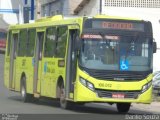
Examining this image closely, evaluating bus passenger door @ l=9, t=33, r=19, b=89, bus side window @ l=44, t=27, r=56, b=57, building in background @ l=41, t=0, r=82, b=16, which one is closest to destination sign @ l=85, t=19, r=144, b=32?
bus side window @ l=44, t=27, r=56, b=57

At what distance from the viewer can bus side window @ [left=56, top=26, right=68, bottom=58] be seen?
21.8 m

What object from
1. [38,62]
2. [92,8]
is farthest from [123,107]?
[92,8]

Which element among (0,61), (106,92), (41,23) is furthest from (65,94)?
(0,61)

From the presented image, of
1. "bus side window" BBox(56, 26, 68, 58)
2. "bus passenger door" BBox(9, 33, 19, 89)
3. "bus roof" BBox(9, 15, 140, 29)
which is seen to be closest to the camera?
"bus roof" BBox(9, 15, 140, 29)

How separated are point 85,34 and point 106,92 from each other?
1.85 metres

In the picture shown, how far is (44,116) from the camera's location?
1867 centimetres

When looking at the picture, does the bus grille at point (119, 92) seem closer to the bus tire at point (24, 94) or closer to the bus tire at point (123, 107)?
the bus tire at point (123, 107)

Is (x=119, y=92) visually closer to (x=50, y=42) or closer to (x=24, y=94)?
(x=50, y=42)

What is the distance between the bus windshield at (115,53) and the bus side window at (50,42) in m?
2.63

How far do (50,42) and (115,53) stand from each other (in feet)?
11.5

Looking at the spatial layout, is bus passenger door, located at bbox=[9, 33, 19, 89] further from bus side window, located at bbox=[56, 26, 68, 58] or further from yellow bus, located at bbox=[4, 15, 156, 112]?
yellow bus, located at bbox=[4, 15, 156, 112]

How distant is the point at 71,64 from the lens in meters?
21.2

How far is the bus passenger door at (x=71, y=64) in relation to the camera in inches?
823

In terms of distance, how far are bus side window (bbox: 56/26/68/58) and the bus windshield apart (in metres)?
1.40
